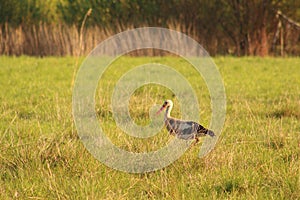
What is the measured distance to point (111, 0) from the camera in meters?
24.4

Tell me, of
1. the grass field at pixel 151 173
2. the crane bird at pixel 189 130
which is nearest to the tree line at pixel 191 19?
the grass field at pixel 151 173

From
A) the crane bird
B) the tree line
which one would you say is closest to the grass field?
the crane bird

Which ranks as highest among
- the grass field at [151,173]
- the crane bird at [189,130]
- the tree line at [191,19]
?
the tree line at [191,19]

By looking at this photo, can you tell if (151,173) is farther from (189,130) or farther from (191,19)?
(191,19)

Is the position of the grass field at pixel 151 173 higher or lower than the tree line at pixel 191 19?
lower

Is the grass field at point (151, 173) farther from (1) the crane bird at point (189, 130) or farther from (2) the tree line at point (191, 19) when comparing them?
(2) the tree line at point (191, 19)

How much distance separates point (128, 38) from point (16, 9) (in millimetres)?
7350

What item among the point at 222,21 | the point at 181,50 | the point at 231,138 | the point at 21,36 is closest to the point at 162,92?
the point at 231,138

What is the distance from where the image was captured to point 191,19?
23203mm

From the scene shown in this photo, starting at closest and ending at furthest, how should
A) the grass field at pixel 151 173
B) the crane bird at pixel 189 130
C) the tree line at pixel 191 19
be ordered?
the grass field at pixel 151 173
the crane bird at pixel 189 130
the tree line at pixel 191 19

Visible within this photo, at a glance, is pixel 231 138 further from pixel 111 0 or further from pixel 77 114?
pixel 111 0

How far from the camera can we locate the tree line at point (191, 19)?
22094 mm

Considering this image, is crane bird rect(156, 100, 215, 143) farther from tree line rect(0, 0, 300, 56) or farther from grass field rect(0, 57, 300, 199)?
tree line rect(0, 0, 300, 56)

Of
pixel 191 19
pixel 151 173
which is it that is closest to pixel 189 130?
pixel 151 173
